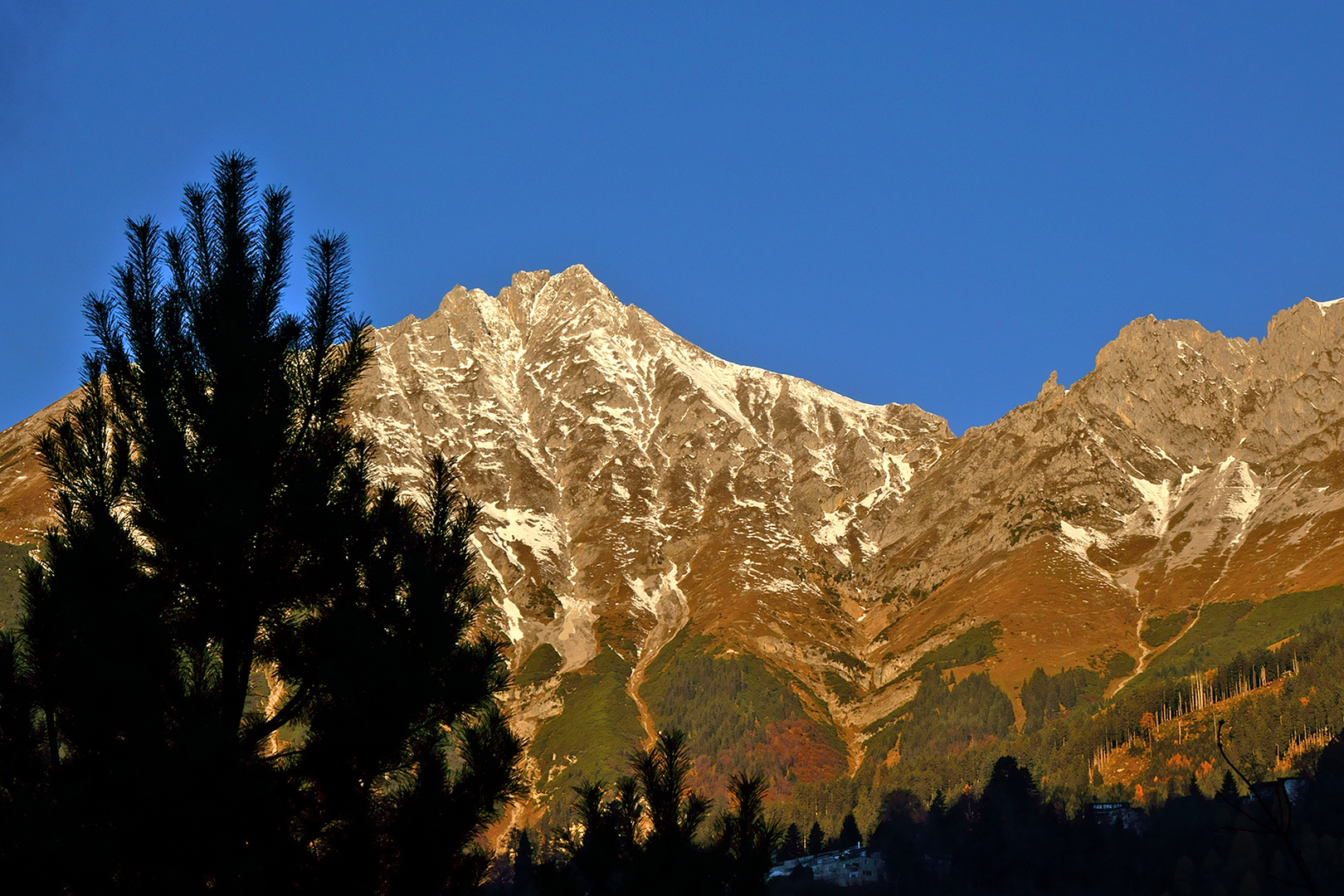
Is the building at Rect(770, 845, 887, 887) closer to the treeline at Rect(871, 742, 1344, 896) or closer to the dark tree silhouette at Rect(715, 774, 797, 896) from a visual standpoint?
the treeline at Rect(871, 742, 1344, 896)

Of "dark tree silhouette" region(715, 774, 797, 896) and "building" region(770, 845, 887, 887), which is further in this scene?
"building" region(770, 845, 887, 887)

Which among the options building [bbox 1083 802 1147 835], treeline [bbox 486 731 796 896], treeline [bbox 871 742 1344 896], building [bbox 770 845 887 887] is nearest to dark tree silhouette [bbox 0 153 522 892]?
treeline [bbox 486 731 796 896]

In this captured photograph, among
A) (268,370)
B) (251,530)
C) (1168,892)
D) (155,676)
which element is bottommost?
(1168,892)

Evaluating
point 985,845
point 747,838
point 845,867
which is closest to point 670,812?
point 747,838

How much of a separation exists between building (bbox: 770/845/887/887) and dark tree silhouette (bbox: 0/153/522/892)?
161046 mm

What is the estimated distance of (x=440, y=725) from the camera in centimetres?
1742

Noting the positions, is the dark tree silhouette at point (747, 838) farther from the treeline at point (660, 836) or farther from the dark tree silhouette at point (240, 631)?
the dark tree silhouette at point (240, 631)

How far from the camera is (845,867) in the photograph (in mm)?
184375

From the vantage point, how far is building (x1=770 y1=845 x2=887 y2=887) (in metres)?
175

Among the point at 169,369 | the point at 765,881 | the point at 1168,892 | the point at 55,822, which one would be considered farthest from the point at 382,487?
the point at 1168,892

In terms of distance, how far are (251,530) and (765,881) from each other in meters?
8.95

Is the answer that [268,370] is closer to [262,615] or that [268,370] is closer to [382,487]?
[382,487]

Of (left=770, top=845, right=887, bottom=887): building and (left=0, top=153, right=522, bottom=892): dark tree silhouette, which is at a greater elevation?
(left=0, top=153, right=522, bottom=892): dark tree silhouette

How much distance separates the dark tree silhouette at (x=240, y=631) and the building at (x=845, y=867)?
528 ft
